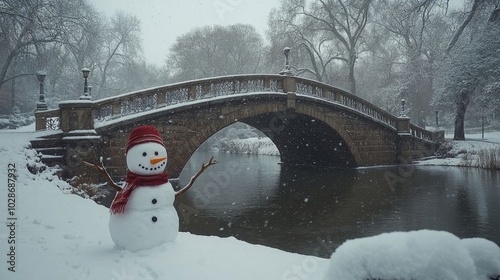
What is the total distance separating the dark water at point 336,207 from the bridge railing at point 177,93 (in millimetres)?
3460

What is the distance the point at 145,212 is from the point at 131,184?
1.20ft

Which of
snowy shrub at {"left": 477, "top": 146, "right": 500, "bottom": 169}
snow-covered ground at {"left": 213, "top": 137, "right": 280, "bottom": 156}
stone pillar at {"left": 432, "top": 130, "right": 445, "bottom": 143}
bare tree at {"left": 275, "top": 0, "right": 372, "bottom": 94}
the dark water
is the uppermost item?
bare tree at {"left": 275, "top": 0, "right": 372, "bottom": 94}

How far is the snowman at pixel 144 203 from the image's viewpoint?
376 cm

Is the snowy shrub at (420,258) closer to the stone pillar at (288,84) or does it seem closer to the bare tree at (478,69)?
the stone pillar at (288,84)

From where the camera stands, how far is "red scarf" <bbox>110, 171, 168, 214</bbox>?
380 cm

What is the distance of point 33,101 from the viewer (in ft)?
99.3

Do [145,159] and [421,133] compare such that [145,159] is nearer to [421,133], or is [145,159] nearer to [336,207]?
[336,207]

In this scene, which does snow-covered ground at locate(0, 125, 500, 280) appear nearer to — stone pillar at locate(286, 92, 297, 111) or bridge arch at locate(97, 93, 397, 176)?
bridge arch at locate(97, 93, 397, 176)

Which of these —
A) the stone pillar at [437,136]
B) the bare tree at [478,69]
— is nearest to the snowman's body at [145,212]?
the bare tree at [478,69]

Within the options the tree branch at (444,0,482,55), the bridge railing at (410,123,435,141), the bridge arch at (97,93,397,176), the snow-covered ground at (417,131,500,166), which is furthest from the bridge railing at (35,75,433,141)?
the tree branch at (444,0,482,55)

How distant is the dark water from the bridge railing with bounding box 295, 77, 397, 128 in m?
4.26

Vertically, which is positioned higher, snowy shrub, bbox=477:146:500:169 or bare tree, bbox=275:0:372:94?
bare tree, bbox=275:0:372:94

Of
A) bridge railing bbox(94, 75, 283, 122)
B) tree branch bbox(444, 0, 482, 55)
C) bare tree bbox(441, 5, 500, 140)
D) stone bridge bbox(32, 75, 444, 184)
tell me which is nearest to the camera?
stone bridge bbox(32, 75, 444, 184)

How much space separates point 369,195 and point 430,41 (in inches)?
998
